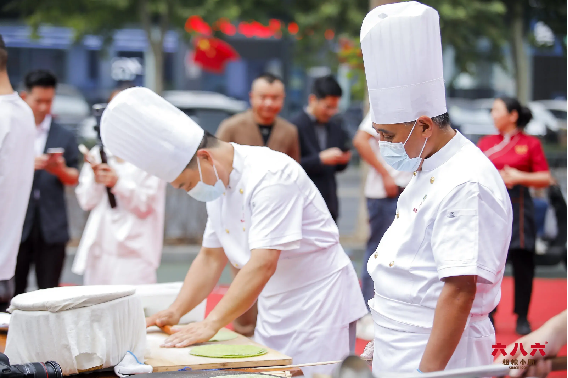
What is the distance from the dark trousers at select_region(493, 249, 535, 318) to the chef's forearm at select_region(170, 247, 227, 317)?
2.91m

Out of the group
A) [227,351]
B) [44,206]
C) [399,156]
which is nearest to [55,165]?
[44,206]

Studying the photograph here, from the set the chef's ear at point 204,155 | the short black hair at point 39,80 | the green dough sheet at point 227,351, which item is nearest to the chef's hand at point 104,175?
the short black hair at point 39,80

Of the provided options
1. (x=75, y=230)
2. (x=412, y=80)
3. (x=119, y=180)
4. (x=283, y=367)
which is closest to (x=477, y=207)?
(x=412, y=80)

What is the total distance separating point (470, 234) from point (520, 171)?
11.1 ft

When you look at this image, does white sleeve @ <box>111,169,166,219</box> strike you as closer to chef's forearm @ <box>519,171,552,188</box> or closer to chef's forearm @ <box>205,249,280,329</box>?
chef's forearm @ <box>205,249,280,329</box>

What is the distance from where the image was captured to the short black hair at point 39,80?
4.53 metres

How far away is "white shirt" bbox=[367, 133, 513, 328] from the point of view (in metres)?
1.93

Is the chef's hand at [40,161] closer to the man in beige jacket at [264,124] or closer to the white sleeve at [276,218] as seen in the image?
the man in beige jacket at [264,124]

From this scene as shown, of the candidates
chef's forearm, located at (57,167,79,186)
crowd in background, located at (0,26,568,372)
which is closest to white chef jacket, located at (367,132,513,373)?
crowd in background, located at (0,26,568,372)

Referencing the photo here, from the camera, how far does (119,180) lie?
4215mm

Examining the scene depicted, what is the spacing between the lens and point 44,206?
14.9 ft

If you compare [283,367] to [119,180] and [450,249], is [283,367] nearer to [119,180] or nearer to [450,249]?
[450,249]

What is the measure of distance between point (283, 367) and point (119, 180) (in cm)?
219

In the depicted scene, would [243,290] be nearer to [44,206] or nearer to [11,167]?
[11,167]
